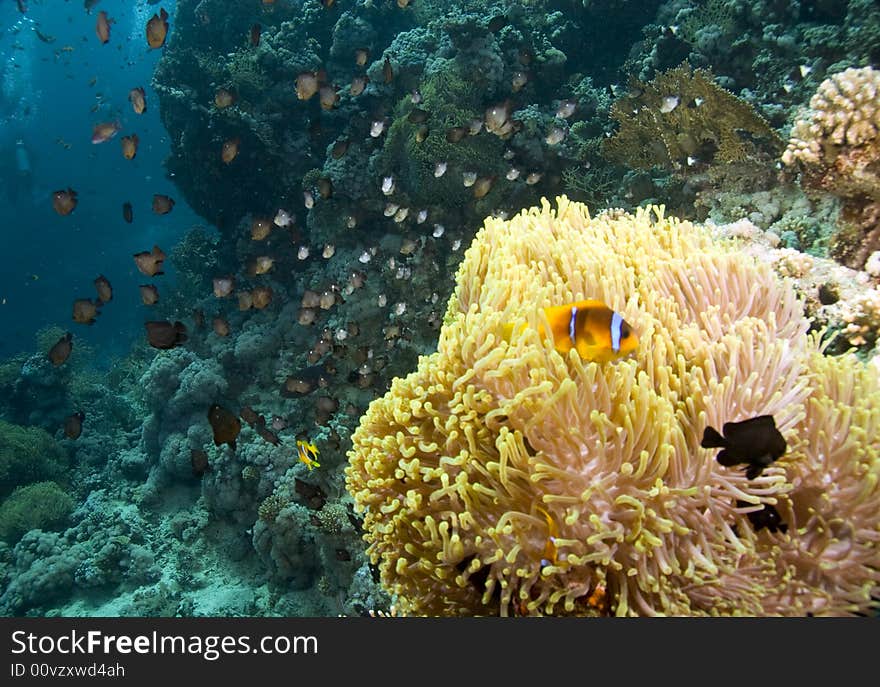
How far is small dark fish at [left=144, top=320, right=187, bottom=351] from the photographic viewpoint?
475cm

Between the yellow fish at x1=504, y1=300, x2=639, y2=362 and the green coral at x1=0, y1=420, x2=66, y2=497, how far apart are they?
13642 millimetres

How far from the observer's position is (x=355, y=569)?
20.2 ft

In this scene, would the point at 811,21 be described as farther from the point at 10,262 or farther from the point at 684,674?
the point at 10,262

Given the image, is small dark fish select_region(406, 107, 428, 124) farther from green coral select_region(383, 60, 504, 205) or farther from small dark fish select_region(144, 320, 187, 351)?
small dark fish select_region(144, 320, 187, 351)

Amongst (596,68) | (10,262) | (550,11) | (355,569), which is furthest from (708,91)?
(10,262)

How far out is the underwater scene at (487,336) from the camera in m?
1.96

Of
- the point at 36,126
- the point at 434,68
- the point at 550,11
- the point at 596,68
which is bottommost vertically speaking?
the point at 434,68

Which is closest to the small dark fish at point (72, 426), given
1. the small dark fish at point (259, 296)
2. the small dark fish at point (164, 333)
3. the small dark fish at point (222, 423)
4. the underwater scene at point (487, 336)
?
the underwater scene at point (487, 336)

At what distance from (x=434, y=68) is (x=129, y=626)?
861 centimetres

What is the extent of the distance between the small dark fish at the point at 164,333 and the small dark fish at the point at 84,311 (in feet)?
5.65

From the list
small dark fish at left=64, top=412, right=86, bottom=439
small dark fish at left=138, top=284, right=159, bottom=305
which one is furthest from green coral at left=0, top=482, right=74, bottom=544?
small dark fish at left=138, top=284, right=159, bottom=305

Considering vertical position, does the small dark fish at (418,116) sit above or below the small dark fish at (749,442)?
above

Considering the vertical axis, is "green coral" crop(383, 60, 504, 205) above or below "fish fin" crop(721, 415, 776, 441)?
above

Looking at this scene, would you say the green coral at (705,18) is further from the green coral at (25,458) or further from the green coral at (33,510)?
the green coral at (25,458)
